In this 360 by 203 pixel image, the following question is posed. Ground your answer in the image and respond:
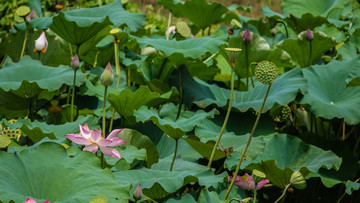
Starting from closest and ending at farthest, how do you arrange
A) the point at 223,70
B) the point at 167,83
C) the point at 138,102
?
the point at 138,102 < the point at 167,83 < the point at 223,70

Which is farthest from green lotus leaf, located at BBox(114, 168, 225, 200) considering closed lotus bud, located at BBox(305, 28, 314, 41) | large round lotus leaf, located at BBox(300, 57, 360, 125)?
closed lotus bud, located at BBox(305, 28, 314, 41)

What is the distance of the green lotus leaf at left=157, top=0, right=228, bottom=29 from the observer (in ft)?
8.15

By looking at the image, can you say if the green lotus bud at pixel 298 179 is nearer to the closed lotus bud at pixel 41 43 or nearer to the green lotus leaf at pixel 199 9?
the closed lotus bud at pixel 41 43

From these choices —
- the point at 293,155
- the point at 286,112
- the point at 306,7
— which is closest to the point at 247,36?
the point at 286,112

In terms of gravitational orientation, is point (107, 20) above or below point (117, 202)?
above

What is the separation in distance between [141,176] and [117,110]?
17.6 inches

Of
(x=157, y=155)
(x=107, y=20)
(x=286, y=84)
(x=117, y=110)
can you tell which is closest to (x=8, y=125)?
(x=117, y=110)

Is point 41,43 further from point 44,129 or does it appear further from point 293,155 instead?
point 293,155

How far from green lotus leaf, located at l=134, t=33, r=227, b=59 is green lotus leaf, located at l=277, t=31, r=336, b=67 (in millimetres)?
Result: 333

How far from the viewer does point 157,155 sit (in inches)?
63.4

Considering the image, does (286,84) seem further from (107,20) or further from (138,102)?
(107,20)

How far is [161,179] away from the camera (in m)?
1.24

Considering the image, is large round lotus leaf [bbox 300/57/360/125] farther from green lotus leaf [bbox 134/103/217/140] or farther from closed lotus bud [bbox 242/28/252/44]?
green lotus leaf [bbox 134/103/217/140]

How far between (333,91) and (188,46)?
2.02ft
